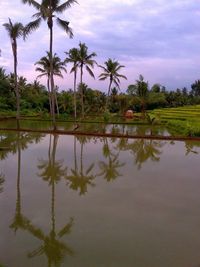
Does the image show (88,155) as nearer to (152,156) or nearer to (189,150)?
(152,156)

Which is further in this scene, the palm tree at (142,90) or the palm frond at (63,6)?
the palm tree at (142,90)

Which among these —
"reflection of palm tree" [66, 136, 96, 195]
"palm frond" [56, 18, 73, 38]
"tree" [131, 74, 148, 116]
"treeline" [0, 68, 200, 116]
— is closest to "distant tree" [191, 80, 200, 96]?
"treeline" [0, 68, 200, 116]

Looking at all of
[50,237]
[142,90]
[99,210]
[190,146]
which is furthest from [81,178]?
[142,90]

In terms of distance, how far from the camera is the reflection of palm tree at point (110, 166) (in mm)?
12238

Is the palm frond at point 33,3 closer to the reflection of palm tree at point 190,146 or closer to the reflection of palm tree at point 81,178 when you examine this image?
the reflection of palm tree at point 190,146

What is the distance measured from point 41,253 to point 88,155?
1059 cm

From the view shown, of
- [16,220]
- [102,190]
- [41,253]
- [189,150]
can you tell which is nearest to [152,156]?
[189,150]

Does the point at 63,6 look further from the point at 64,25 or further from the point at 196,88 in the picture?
the point at 196,88

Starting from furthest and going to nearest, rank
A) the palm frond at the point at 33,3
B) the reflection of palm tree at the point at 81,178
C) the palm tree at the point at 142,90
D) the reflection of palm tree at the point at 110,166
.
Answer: the palm tree at the point at 142,90 < the palm frond at the point at 33,3 < the reflection of palm tree at the point at 110,166 < the reflection of palm tree at the point at 81,178

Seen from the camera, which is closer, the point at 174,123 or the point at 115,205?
the point at 115,205

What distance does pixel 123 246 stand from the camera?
20.9 feet

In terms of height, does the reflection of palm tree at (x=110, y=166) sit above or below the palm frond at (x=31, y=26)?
below

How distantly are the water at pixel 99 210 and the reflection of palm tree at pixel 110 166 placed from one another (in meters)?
0.03

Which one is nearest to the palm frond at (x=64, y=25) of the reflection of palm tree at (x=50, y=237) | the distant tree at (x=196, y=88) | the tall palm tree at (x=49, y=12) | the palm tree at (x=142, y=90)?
the tall palm tree at (x=49, y=12)
